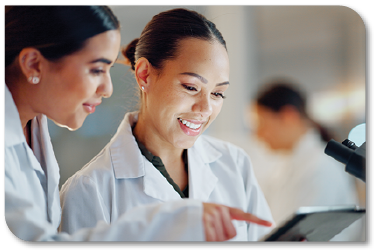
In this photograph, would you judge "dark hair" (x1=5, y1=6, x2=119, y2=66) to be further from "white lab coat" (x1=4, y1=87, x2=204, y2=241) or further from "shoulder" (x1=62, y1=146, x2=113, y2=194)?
"shoulder" (x1=62, y1=146, x2=113, y2=194)

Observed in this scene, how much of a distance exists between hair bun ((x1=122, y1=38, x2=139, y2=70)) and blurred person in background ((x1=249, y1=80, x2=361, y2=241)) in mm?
357

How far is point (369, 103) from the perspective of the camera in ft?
3.18

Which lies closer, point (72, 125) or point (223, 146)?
point (72, 125)

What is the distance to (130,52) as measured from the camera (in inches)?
35.2

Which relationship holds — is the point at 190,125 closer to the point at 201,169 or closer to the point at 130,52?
the point at 201,169


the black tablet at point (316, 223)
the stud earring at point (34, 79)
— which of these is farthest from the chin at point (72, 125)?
the black tablet at point (316, 223)

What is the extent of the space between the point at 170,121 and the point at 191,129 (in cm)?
6

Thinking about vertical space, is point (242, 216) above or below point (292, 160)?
below

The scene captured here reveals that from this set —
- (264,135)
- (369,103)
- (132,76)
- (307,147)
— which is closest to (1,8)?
(132,76)

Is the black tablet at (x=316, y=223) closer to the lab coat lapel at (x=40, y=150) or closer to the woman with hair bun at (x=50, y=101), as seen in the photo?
the woman with hair bun at (x=50, y=101)

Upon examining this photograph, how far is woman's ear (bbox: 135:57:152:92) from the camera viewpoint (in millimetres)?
887

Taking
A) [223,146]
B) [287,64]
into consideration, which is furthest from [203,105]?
[287,64]

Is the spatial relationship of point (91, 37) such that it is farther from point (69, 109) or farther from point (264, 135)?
point (264, 135)

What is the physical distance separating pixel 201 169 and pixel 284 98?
1.03 feet
